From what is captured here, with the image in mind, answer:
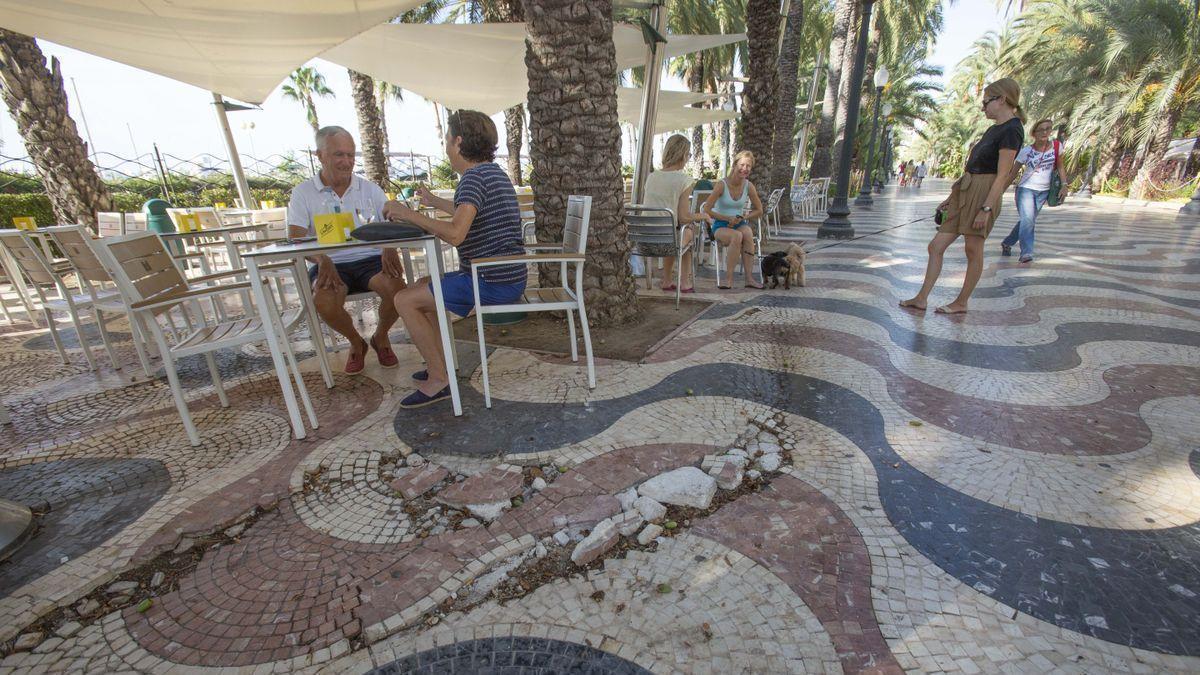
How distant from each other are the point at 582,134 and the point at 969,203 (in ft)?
10.1

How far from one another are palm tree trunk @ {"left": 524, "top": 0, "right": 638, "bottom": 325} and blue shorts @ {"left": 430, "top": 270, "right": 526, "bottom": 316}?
114 centimetres

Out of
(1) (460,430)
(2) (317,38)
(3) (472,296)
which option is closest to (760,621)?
(1) (460,430)

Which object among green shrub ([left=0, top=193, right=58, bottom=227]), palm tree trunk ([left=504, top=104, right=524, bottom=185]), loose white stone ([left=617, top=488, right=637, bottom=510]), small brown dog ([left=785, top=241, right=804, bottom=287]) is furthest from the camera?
palm tree trunk ([left=504, top=104, right=524, bottom=185])

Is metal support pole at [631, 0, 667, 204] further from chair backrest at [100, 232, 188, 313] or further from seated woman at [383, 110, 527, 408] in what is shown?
chair backrest at [100, 232, 188, 313]

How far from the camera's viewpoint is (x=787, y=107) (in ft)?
35.8

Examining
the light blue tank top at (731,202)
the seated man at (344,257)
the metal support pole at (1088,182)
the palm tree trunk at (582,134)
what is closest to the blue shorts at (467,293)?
the seated man at (344,257)

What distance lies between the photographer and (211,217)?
711 cm

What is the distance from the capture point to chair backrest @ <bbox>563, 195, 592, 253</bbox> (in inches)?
109

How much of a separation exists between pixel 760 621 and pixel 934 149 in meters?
95.3

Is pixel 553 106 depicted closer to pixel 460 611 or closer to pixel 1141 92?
pixel 460 611

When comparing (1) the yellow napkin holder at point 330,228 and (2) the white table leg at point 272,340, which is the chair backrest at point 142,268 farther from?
(1) the yellow napkin holder at point 330,228

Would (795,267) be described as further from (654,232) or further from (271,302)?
(271,302)

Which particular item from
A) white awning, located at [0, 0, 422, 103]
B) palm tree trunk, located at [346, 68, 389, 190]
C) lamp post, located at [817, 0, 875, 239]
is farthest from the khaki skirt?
palm tree trunk, located at [346, 68, 389, 190]

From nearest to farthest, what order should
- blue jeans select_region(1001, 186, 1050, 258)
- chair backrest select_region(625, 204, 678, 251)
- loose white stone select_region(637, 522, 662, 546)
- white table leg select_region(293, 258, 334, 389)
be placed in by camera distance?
1. loose white stone select_region(637, 522, 662, 546)
2. white table leg select_region(293, 258, 334, 389)
3. chair backrest select_region(625, 204, 678, 251)
4. blue jeans select_region(1001, 186, 1050, 258)
